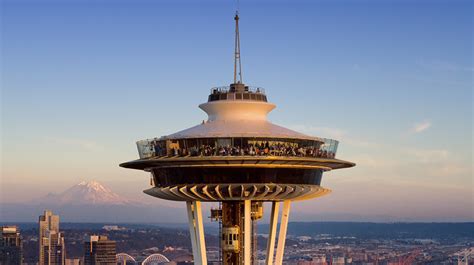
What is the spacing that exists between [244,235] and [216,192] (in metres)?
3.86

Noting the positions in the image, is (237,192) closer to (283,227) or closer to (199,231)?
(199,231)

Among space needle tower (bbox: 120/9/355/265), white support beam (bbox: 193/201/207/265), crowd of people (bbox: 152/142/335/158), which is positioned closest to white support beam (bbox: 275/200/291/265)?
space needle tower (bbox: 120/9/355/265)

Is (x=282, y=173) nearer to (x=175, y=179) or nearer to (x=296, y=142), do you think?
(x=296, y=142)

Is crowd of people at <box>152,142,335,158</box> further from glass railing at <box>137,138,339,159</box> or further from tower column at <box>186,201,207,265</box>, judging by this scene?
tower column at <box>186,201,207,265</box>

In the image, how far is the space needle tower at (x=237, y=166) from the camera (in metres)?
66.5

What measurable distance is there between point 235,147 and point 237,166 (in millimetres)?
1141

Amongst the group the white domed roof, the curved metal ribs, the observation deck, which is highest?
the white domed roof

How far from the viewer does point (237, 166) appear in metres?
66.3

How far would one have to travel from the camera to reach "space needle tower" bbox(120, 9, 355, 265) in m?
66.5

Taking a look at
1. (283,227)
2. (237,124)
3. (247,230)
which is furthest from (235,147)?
(283,227)

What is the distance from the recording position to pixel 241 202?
227ft

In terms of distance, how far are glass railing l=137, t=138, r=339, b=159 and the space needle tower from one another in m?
0.06

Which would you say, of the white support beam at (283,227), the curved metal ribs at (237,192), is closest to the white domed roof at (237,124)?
the curved metal ribs at (237,192)

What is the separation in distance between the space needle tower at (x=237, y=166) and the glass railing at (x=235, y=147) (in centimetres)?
6
